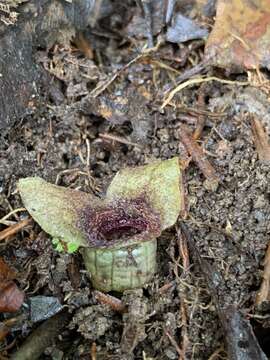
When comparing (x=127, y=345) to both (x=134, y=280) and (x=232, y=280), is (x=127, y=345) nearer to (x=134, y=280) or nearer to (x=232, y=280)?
(x=134, y=280)

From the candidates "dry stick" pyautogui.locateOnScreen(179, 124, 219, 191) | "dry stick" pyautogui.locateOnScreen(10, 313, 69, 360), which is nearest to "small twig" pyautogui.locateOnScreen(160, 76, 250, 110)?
"dry stick" pyautogui.locateOnScreen(179, 124, 219, 191)

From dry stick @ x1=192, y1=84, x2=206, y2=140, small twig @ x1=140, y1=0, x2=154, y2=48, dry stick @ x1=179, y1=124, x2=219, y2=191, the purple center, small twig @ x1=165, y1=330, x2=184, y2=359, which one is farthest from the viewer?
small twig @ x1=140, y1=0, x2=154, y2=48

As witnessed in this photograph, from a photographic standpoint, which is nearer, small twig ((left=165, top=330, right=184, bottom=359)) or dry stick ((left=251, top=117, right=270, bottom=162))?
small twig ((left=165, top=330, right=184, bottom=359))

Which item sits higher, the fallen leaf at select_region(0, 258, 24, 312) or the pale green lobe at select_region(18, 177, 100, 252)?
the pale green lobe at select_region(18, 177, 100, 252)

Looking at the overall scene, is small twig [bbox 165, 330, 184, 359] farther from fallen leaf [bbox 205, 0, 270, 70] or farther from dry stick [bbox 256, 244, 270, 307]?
fallen leaf [bbox 205, 0, 270, 70]

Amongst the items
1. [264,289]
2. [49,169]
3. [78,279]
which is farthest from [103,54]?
[264,289]

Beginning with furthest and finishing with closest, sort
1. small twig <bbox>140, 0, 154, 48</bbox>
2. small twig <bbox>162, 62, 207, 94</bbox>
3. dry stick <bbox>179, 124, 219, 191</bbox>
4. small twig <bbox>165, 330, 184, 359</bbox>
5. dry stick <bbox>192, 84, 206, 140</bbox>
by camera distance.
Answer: small twig <bbox>140, 0, 154, 48</bbox>, small twig <bbox>162, 62, 207, 94</bbox>, dry stick <bbox>192, 84, 206, 140</bbox>, dry stick <bbox>179, 124, 219, 191</bbox>, small twig <bbox>165, 330, 184, 359</bbox>

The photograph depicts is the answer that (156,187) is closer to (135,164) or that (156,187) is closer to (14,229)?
(135,164)

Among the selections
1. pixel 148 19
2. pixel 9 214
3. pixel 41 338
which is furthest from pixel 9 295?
pixel 148 19
